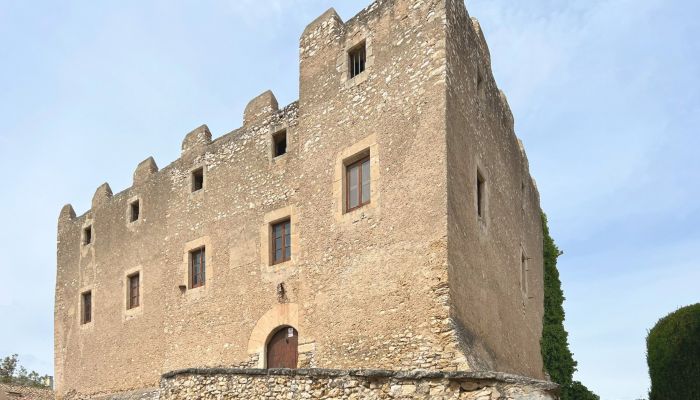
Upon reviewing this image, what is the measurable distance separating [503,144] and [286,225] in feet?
17.5

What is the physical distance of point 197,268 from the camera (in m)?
17.6

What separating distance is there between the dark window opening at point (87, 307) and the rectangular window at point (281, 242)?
326 inches

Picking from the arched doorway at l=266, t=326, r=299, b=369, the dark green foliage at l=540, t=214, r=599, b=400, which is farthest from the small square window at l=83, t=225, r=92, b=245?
the dark green foliage at l=540, t=214, r=599, b=400

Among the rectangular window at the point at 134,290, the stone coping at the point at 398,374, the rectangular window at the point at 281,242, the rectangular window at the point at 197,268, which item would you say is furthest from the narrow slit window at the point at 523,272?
the rectangular window at the point at 134,290

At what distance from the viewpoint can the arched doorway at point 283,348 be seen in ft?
47.9

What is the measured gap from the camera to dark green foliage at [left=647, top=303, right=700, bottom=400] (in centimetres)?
1330

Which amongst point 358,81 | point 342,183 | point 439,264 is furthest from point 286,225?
point 439,264

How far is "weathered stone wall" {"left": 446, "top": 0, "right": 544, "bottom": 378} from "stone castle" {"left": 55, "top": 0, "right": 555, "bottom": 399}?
0.07m

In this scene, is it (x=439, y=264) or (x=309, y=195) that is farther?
(x=309, y=195)

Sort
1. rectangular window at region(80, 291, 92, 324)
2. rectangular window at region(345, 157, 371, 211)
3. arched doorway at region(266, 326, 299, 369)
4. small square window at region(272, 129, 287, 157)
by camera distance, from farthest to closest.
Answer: rectangular window at region(80, 291, 92, 324), small square window at region(272, 129, 287, 157), arched doorway at region(266, 326, 299, 369), rectangular window at region(345, 157, 371, 211)

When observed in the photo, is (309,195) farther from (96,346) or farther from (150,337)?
(96,346)

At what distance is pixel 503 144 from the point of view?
17.0 m

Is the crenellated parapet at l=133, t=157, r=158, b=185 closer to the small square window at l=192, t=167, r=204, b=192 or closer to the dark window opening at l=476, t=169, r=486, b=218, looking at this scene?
the small square window at l=192, t=167, r=204, b=192

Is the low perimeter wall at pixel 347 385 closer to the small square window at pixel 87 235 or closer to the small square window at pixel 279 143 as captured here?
the small square window at pixel 279 143
